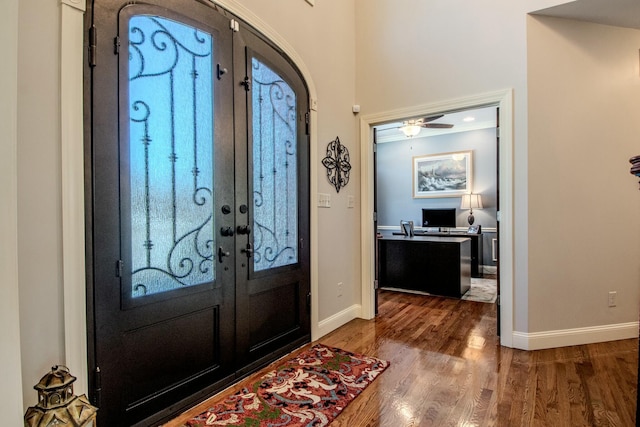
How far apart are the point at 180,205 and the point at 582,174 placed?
128 inches

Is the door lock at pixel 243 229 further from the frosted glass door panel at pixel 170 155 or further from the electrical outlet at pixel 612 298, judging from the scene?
the electrical outlet at pixel 612 298

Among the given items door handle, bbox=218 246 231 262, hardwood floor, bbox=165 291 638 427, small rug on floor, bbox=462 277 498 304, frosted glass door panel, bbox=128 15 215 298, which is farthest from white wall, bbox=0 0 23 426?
small rug on floor, bbox=462 277 498 304

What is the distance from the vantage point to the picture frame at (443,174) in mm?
6465

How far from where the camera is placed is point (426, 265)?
4.51 m

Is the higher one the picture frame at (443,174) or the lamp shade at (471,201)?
the picture frame at (443,174)

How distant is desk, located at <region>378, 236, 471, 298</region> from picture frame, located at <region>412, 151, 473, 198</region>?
2.07m

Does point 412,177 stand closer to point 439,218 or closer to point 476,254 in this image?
point 439,218

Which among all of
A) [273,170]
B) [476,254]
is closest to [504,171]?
[273,170]

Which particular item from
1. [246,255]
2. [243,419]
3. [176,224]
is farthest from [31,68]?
[243,419]

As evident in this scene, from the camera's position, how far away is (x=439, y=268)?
4.42 m

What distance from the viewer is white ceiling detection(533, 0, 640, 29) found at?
2518mm

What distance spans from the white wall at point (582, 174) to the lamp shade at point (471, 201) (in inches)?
130

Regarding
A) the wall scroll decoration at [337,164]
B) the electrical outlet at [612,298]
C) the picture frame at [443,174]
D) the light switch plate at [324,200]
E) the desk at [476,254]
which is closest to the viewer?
the electrical outlet at [612,298]

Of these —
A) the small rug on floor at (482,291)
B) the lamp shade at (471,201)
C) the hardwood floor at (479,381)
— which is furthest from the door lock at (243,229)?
the lamp shade at (471,201)
